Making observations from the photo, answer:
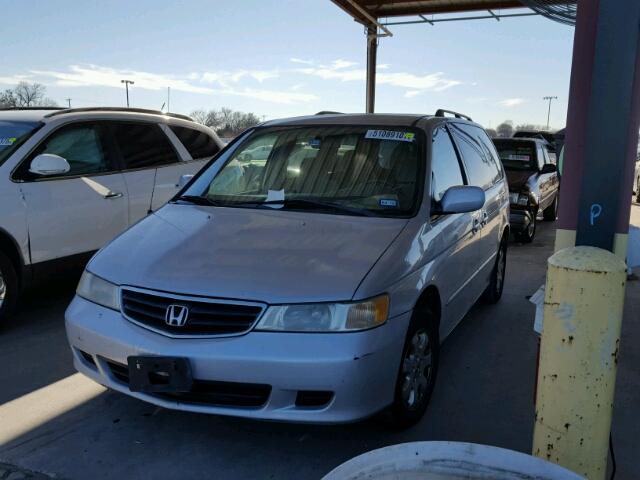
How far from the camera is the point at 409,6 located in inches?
631

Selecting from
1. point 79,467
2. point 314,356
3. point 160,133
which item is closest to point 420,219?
point 314,356

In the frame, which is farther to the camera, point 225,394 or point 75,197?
point 75,197

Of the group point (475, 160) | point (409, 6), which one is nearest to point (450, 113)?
point (475, 160)

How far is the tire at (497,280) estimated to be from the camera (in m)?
5.34

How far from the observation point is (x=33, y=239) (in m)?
4.56

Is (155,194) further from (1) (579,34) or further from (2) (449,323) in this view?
(1) (579,34)

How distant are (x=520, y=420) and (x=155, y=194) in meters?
3.93

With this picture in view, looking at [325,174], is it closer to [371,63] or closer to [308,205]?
[308,205]

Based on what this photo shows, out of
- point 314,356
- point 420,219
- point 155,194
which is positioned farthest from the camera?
point 155,194

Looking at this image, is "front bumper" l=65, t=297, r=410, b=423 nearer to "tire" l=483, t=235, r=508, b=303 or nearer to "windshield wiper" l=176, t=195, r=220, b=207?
"windshield wiper" l=176, t=195, r=220, b=207

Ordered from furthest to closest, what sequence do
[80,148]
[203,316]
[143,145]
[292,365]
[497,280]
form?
[143,145] < [497,280] < [80,148] < [203,316] < [292,365]

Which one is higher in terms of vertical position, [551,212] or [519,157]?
[519,157]

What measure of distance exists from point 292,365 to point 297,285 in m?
0.36

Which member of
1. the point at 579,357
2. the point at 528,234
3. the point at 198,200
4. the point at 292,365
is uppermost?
the point at 198,200
